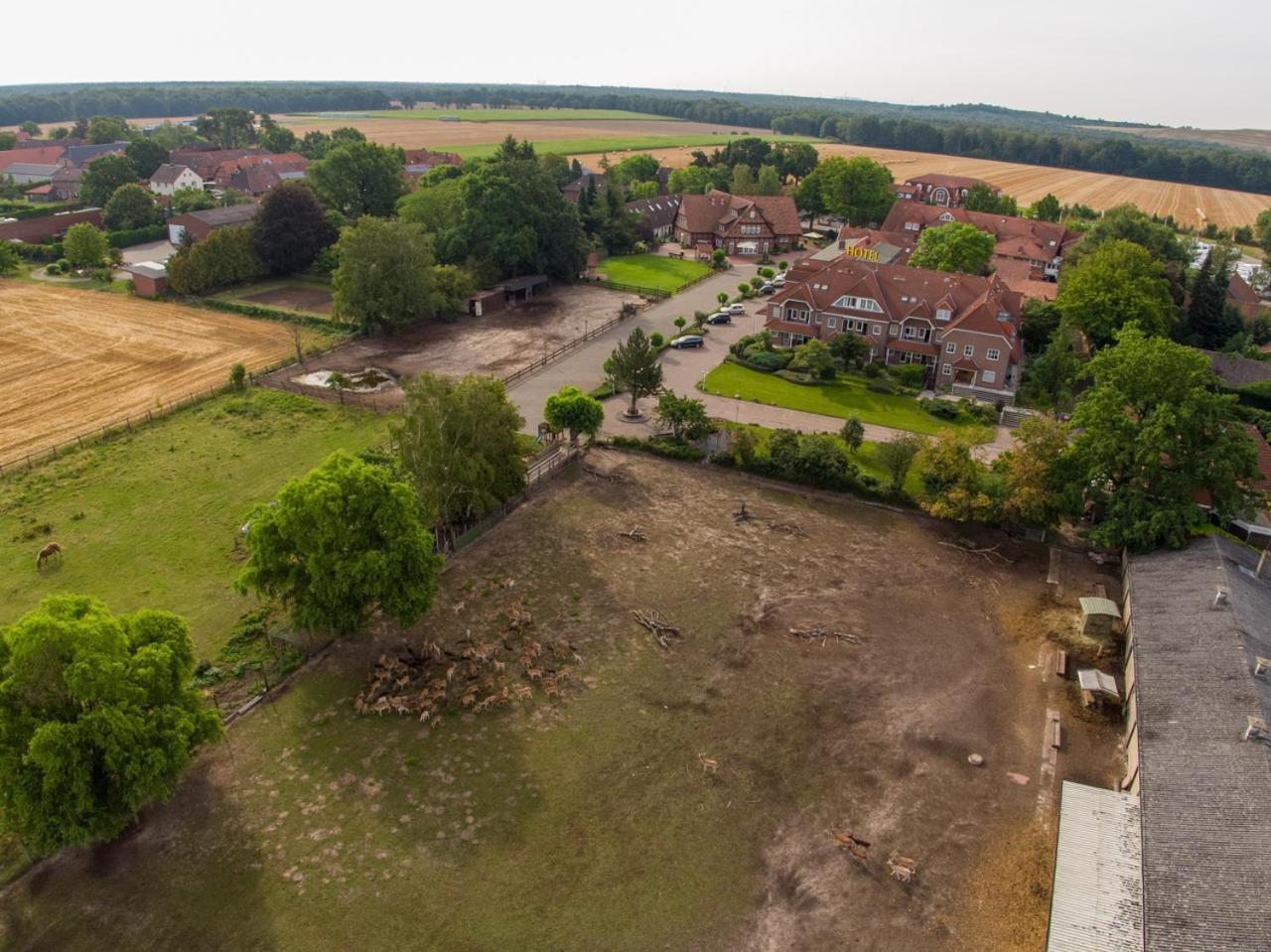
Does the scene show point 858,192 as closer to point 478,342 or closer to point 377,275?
point 478,342

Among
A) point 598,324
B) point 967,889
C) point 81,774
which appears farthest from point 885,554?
point 598,324

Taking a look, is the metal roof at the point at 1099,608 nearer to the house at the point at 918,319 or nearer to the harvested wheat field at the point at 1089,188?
the house at the point at 918,319

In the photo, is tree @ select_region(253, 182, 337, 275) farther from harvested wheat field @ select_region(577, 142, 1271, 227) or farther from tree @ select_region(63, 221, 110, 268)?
harvested wheat field @ select_region(577, 142, 1271, 227)

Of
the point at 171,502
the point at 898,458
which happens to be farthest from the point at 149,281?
the point at 898,458

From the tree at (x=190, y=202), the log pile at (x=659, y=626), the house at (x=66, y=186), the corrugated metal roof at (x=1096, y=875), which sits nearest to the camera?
the corrugated metal roof at (x=1096, y=875)

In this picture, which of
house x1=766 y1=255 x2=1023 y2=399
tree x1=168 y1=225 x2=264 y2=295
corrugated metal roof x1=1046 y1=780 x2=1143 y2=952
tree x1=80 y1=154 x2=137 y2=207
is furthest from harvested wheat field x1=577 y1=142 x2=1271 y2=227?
corrugated metal roof x1=1046 y1=780 x2=1143 y2=952

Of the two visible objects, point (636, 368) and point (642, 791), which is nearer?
point (642, 791)

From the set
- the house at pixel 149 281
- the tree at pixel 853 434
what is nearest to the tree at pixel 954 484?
the tree at pixel 853 434
